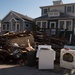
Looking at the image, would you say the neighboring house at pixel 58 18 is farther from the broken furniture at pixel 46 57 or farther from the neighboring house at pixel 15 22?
the broken furniture at pixel 46 57

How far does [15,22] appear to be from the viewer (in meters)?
30.0

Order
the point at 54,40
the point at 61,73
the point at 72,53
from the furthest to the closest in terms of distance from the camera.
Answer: the point at 54,40, the point at 72,53, the point at 61,73

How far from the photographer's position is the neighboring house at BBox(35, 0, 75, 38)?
79.1 feet

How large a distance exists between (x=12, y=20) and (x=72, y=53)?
23608mm

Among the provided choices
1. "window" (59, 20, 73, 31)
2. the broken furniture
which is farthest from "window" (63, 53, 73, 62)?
"window" (59, 20, 73, 31)

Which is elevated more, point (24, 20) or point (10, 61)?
point (24, 20)

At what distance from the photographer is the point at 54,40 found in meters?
14.8

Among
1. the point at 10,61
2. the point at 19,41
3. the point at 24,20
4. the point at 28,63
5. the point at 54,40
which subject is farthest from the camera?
the point at 24,20

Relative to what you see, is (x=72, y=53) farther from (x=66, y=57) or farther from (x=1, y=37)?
(x=1, y=37)

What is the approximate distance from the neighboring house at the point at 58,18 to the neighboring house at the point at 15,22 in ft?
12.3

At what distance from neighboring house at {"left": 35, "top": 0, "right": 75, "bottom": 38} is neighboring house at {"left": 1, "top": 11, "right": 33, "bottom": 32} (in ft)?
12.3

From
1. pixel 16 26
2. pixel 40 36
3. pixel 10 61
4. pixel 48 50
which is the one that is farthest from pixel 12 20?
pixel 48 50

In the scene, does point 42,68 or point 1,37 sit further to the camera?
point 1,37

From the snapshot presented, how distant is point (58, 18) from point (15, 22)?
31.2 ft
